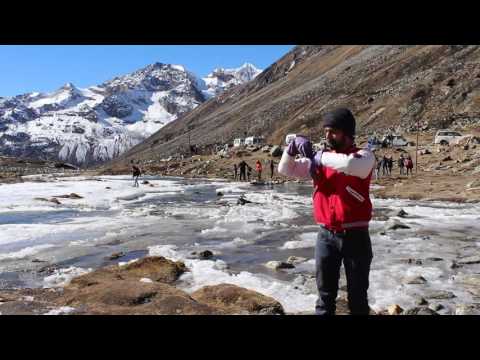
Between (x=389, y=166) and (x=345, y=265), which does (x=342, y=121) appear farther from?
(x=389, y=166)

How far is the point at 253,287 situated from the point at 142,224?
1005cm

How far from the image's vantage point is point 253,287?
8.71 meters

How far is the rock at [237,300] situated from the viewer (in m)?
6.54

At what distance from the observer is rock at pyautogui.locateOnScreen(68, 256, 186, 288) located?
8.61m

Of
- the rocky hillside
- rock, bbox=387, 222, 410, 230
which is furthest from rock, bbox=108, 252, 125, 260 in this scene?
the rocky hillside

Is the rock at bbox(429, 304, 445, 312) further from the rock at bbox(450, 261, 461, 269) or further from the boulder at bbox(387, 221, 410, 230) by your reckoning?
the boulder at bbox(387, 221, 410, 230)

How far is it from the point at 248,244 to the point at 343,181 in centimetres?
938

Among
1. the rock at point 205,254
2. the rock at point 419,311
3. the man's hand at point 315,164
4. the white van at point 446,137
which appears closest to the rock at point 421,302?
the rock at point 419,311

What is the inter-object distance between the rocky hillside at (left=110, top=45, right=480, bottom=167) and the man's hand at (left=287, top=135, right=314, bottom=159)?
5555cm

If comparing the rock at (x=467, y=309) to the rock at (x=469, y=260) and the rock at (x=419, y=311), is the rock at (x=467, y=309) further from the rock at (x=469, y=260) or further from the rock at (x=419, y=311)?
the rock at (x=469, y=260)
